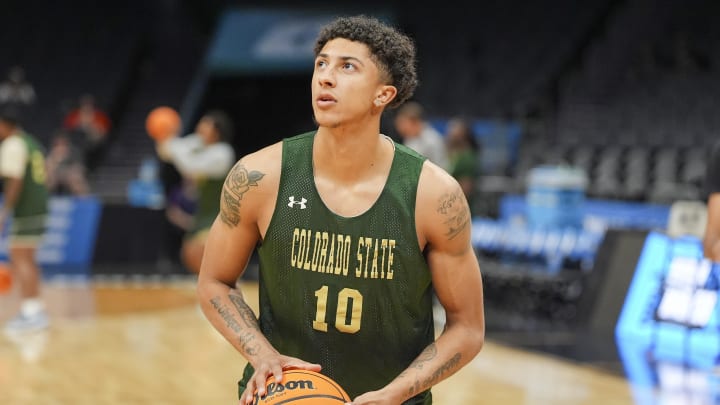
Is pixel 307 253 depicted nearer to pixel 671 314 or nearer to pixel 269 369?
Result: pixel 269 369

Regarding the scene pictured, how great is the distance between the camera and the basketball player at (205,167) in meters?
9.73

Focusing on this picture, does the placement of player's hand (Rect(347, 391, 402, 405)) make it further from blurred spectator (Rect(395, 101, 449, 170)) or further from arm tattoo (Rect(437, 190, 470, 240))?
blurred spectator (Rect(395, 101, 449, 170))

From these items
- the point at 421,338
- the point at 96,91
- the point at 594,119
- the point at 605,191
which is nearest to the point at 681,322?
the point at 605,191

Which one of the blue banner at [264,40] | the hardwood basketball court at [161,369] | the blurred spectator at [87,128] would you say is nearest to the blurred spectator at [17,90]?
the blurred spectator at [87,128]

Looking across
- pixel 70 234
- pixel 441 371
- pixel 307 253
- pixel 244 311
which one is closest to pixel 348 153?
pixel 307 253

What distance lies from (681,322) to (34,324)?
17.8 feet

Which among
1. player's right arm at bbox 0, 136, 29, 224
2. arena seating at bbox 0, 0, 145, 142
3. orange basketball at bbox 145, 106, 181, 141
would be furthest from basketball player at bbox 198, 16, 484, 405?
arena seating at bbox 0, 0, 145, 142

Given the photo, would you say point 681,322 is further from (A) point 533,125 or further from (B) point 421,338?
(A) point 533,125

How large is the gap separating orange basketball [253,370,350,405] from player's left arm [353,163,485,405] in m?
0.13

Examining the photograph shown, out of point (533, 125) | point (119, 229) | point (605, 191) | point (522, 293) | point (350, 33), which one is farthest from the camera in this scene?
point (533, 125)

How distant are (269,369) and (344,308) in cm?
28

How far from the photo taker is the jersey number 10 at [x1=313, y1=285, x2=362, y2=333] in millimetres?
2918

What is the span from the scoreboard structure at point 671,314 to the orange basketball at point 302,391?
529cm

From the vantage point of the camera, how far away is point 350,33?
2861mm
